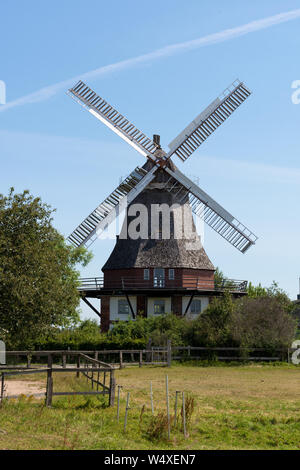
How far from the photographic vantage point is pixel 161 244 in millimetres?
41656

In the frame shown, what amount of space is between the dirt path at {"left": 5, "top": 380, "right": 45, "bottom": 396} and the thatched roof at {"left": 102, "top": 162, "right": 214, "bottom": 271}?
63.4 feet

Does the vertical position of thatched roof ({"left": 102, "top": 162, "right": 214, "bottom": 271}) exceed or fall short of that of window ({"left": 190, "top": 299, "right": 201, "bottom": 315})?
it exceeds it

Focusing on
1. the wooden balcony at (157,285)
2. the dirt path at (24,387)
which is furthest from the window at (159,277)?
the dirt path at (24,387)

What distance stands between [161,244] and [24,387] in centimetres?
2245

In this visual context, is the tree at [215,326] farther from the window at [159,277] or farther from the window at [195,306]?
the window at [195,306]

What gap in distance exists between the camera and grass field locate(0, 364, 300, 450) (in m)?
11.1

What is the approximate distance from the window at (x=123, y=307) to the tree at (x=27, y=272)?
605 inches

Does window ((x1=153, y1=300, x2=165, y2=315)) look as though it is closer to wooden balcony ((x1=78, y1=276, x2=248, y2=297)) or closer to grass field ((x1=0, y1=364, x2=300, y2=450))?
wooden balcony ((x1=78, y1=276, x2=248, y2=297))

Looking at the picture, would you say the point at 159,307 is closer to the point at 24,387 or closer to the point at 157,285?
the point at 157,285

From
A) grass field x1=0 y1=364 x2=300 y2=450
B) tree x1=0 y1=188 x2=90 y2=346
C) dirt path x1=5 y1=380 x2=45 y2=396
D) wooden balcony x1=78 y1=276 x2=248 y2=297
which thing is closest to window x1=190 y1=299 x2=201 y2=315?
wooden balcony x1=78 y1=276 x2=248 y2=297

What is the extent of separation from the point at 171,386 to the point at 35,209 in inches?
418

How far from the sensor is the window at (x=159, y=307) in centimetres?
4278

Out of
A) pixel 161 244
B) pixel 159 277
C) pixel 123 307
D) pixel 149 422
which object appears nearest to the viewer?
pixel 149 422

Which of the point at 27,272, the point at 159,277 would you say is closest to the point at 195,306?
the point at 159,277
